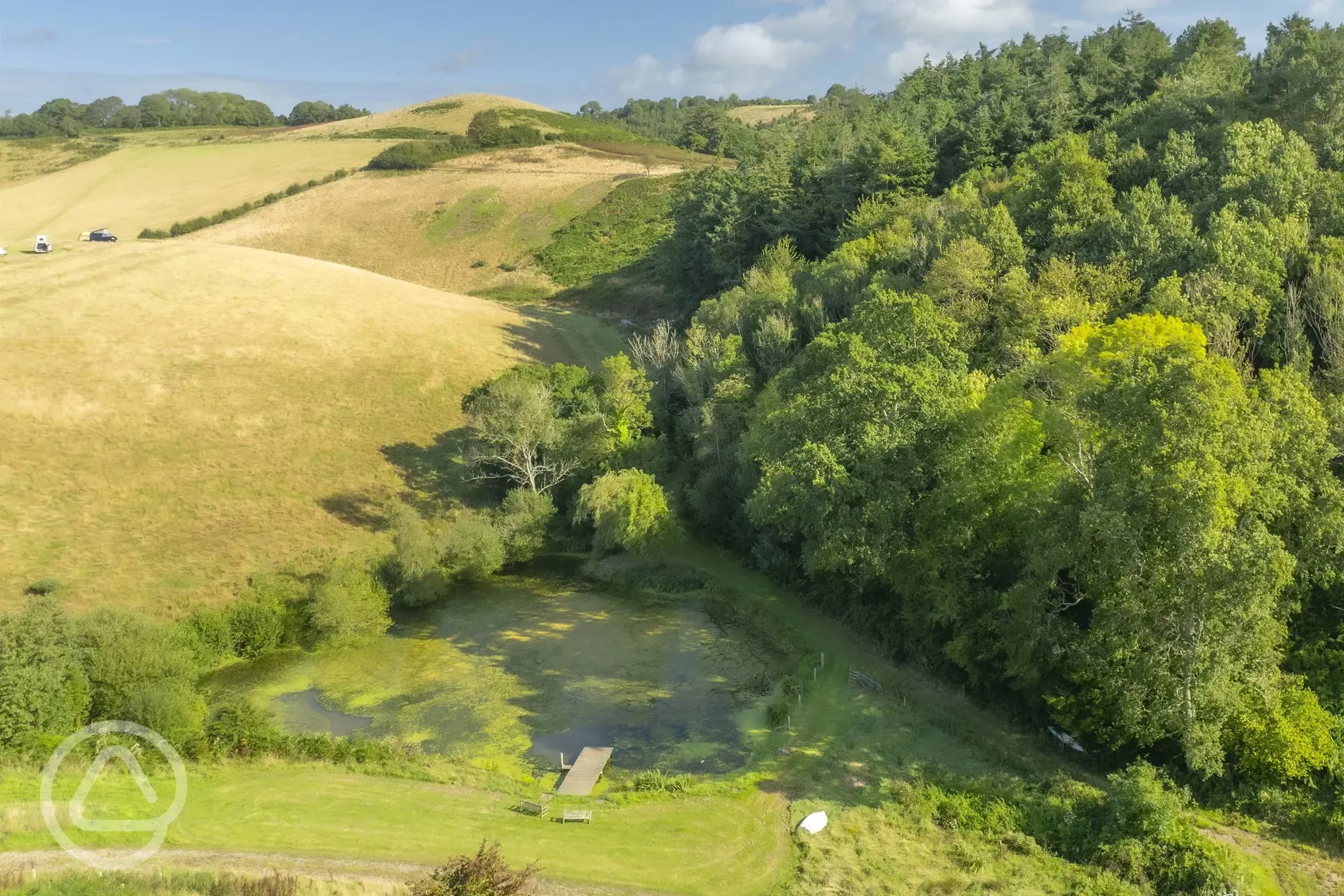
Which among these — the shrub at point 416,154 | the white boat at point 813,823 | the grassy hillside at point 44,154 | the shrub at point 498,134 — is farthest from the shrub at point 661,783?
the grassy hillside at point 44,154

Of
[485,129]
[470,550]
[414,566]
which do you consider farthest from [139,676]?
[485,129]

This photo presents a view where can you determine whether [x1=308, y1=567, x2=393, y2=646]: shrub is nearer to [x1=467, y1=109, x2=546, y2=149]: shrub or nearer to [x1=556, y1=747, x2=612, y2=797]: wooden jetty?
[x1=556, y1=747, x2=612, y2=797]: wooden jetty

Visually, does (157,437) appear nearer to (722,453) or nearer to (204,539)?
(204,539)

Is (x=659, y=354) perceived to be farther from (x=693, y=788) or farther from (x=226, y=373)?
(x=693, y=788)

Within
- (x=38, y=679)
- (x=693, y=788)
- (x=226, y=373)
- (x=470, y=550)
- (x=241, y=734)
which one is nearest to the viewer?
(x=693, y=788)

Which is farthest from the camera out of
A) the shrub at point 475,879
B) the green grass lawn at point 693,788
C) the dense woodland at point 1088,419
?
the dense woodland at point 1088,419

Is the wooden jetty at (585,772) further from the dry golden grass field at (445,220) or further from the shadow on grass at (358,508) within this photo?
the dry golden grass field at (445,220)

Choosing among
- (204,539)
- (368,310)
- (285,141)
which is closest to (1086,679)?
(204,539)
